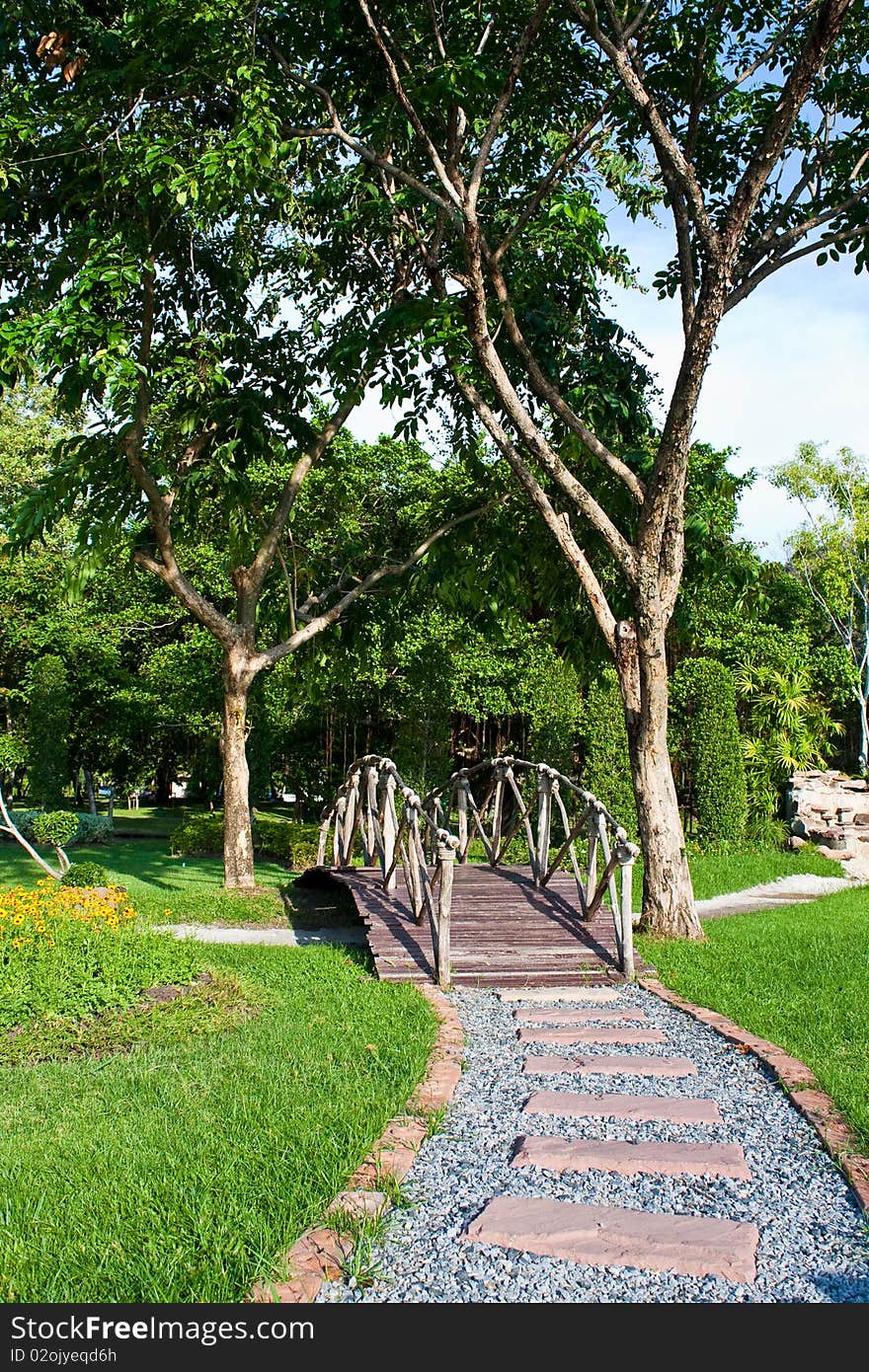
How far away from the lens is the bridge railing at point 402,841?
757 cm

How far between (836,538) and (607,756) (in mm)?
12952

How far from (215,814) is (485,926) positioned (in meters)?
12.1

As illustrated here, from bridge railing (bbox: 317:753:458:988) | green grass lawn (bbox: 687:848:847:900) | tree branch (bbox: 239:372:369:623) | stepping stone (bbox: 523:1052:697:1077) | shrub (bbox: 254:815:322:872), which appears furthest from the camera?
shrub (bbox: 254:815:322:872)

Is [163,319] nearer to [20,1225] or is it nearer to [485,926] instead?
[485,926]

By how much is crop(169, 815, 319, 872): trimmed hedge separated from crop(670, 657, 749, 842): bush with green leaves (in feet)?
21.9

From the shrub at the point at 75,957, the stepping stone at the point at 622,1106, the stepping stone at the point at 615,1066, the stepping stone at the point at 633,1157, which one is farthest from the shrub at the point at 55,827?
the stepping stone at the point at 633,1157

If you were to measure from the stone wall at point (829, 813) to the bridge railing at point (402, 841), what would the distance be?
22.9 ft

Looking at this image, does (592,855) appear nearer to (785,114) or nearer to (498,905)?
(498,905)

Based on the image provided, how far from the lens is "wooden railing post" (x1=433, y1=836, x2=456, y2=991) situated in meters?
7.46

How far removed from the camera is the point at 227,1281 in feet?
10.0

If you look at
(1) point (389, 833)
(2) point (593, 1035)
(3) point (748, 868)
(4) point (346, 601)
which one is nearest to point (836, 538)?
(3) point (748, 868)

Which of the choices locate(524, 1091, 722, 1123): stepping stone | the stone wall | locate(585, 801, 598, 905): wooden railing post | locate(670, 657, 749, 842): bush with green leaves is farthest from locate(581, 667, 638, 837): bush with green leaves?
locate(524, 1091, 722, 1123): stepping stone

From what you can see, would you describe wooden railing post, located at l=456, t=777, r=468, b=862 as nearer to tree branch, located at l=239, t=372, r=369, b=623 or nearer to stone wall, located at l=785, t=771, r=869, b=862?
tree branch, located at l=239, t=372, r=369, b=623

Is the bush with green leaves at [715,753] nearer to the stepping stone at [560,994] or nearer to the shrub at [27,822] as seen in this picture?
the stepping stone at [560,994]
